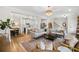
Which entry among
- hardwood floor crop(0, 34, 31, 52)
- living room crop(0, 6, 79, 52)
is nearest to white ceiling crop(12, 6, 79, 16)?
living room crop(0, 6, 79, 52)

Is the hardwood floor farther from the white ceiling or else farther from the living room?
the white ceiling

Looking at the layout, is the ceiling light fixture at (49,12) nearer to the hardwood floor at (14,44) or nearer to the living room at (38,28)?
the living room at (38,28)

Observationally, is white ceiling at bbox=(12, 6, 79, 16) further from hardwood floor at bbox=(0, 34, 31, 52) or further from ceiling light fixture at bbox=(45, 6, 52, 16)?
hardwood floor at bbox=(0, 34, 31, 52)

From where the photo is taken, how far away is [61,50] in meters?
2.37

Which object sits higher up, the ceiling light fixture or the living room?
the ceiling light fixture

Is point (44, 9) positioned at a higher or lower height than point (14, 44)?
higher

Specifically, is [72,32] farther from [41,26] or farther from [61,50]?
[41,26]

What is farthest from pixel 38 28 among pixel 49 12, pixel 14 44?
pixel 14 44

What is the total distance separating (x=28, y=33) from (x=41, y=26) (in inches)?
10.7

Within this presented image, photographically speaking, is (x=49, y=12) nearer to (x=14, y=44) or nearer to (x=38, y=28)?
(x=38, y=28)

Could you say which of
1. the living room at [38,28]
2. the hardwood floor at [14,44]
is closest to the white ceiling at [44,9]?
the living room at [38,28]

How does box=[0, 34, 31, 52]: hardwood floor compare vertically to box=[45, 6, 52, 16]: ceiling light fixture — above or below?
below

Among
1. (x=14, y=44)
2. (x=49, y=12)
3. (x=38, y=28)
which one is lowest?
(x=14, y=44)
